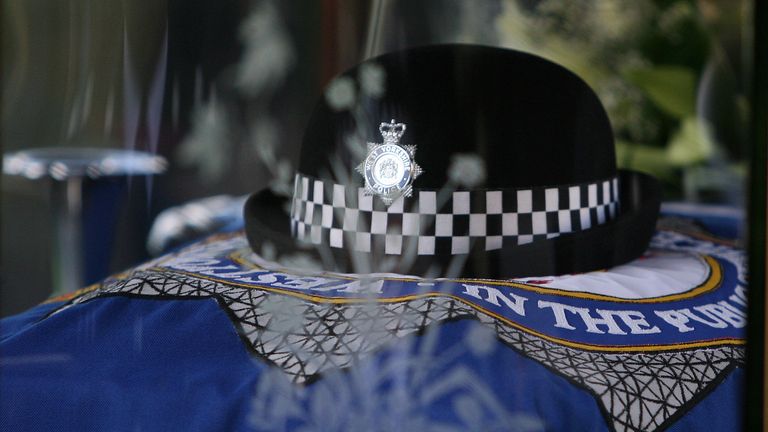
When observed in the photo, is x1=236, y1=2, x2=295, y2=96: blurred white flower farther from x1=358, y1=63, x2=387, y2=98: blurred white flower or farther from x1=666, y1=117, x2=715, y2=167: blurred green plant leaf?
x1=666, y1=117, x2=715, y2=167: blurred green plant leaf

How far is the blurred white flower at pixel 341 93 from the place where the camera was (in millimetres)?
623

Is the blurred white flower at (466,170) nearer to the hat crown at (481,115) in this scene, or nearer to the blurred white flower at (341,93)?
the hat crown at (481,115)

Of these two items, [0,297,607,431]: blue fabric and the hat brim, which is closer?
[0,297,607,431]: blue fabric

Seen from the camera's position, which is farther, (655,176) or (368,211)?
(655,176)

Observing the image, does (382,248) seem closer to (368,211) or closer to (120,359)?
(368,211)

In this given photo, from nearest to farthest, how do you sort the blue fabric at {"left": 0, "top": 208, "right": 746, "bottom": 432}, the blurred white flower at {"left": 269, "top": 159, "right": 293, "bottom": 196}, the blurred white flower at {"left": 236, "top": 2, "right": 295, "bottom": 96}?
1. the blue fabric at {"left": 0, "top": 208, "right": 746, "bottom": 432}
2. the blurred white flower at {"left": 236, "top": 2, "right": 295, "bottom": 96}
3. the blurred white flower at {"left": 269, "top": 159, "right": 293, "bottom": 196}

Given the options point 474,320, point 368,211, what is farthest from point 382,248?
point 474,320

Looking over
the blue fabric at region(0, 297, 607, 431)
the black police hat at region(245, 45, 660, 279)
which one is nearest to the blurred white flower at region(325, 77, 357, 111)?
the black police hat at region(245, 45, 660, 279)

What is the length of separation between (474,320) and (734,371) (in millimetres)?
187

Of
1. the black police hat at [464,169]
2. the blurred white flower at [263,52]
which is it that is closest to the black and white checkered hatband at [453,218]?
the black police hat at [464,169]

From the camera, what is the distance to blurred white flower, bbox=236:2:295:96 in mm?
581

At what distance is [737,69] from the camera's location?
46 cm

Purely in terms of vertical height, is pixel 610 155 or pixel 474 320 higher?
pixel 610 155

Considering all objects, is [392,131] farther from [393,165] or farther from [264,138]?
[264,138]
